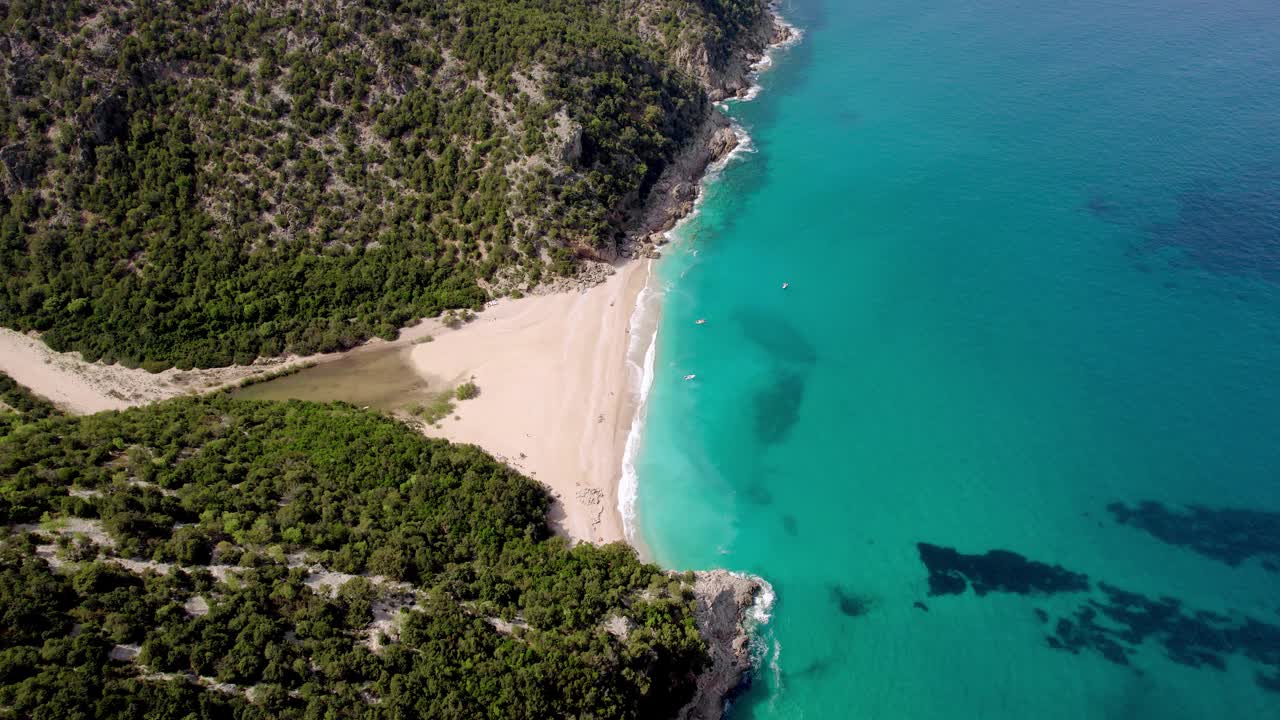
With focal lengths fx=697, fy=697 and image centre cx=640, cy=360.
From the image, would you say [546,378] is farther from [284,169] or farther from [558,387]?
[284,169]

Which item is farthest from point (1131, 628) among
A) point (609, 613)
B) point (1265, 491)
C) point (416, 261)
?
point (416, 261)

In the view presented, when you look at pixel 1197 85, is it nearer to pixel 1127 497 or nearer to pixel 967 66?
pixel 967 66

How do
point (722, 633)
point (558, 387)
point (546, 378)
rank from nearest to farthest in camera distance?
point (722, 633), point (558, 387), point (546, 378)

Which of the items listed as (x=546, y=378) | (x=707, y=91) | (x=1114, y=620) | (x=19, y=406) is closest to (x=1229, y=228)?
(x=1114, y=620)

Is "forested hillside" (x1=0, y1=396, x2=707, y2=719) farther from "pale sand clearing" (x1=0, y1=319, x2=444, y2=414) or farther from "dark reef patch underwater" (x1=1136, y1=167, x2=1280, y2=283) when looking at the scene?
"dark reef patch underwater" (x1=1136, y1=167, x2=1280, y2=283)

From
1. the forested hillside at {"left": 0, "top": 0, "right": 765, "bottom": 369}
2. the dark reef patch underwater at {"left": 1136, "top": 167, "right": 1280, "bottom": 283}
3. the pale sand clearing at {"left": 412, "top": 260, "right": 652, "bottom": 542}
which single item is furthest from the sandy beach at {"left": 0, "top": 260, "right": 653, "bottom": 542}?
the dark reef patch underwater at {"left": 1136, "top": 167, "right": 1280, "bottom": 283}

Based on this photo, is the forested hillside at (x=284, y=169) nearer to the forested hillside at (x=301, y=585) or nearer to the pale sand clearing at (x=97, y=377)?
the pale sand clearing at (x=97, y=377)
